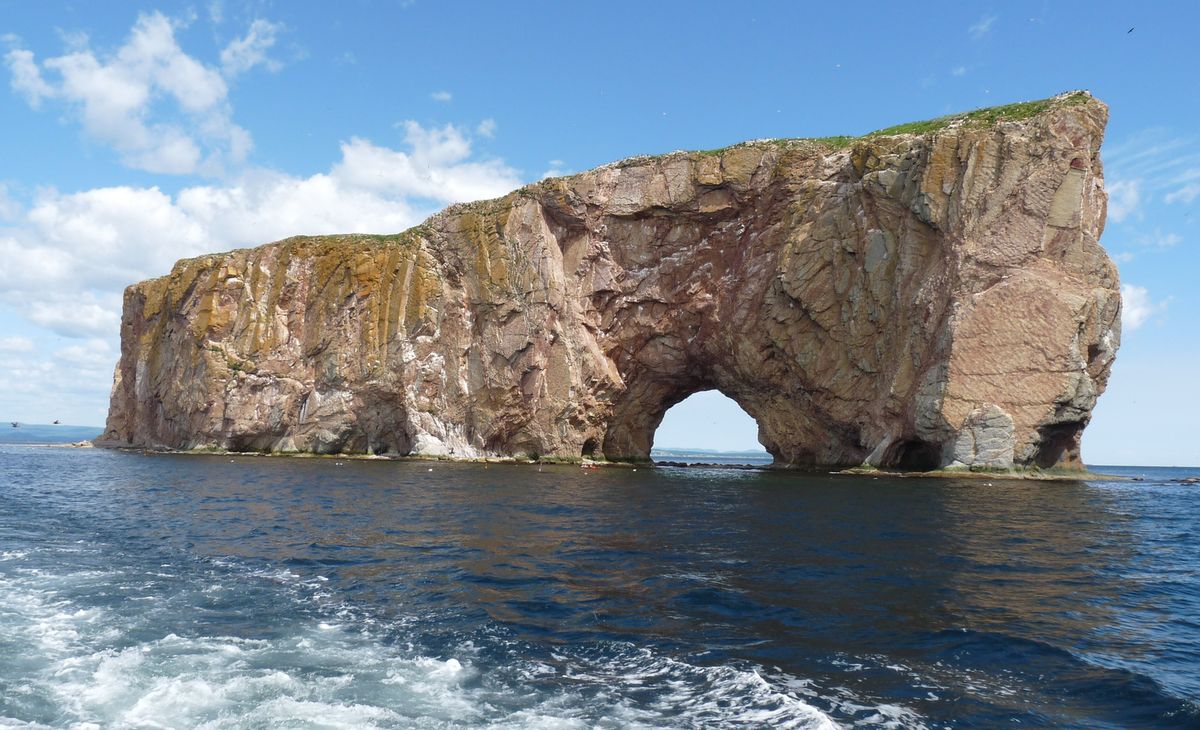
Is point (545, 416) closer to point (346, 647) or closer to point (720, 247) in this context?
point (720, 247)

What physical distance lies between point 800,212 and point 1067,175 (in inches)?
701

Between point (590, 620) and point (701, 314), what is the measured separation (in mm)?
51361

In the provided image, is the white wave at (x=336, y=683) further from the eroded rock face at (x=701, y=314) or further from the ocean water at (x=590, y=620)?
the eroded rock face at (x=701, y=314)

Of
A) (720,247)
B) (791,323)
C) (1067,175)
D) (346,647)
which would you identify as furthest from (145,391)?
(1067,175)

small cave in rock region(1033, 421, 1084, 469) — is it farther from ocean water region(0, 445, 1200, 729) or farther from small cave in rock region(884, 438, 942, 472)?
ocean water region(0, 445, 1200, 729)

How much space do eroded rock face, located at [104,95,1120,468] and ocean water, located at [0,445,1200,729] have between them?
24.9 meters

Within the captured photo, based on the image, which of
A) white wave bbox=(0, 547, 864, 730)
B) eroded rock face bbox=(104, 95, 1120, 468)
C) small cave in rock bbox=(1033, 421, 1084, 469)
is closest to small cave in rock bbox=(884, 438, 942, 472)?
eroded rock face bbox=(104, 95, 1120, 468)

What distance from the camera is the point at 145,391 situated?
263ft

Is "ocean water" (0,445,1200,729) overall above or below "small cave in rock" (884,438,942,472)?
below

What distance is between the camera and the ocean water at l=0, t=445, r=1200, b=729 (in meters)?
8.29

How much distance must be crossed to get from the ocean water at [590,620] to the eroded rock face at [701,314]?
81.8 feet

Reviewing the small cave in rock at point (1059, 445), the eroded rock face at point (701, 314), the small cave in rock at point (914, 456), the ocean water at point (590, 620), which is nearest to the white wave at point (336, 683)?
the ocean water at point (590, 620)

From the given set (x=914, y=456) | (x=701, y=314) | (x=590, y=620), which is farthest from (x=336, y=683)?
(x=701, y=314)

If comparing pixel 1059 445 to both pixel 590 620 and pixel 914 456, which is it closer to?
pixel 914 456
